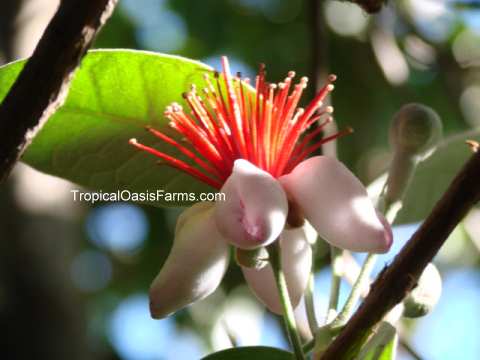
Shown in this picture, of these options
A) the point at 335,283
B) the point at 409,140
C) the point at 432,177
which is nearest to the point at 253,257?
the point at 335,283

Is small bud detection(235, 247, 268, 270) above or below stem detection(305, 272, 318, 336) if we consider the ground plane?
above

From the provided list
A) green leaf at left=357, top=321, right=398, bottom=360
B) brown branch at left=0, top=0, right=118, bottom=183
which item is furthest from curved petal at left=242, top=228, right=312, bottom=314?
brown branch at left=0, top=0, right=118, bottom=183

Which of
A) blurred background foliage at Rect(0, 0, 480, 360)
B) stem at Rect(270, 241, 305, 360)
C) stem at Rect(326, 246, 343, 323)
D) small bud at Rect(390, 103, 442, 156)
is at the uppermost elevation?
small bud at Rect(390, 103, 442, 156)

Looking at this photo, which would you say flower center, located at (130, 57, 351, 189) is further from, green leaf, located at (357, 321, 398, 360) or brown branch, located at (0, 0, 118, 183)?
brown branch, located at (0, 0, 118, 183)

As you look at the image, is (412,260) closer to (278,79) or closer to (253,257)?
(253,257)

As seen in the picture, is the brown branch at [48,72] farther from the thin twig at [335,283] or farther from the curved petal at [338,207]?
the thin twig at [335,283]

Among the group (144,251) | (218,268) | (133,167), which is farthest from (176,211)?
(218,268)

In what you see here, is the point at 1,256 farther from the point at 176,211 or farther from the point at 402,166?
the point at 402,166
